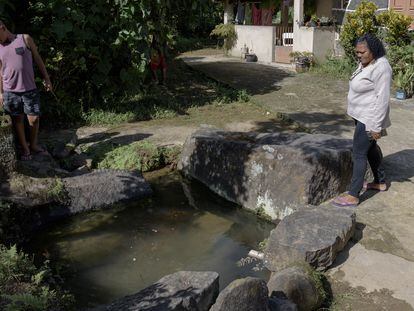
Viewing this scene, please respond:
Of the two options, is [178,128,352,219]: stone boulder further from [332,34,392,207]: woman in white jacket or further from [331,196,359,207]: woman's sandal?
[332,34,392,207]: woman in white jacket

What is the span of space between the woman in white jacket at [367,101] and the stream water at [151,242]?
3.94ft

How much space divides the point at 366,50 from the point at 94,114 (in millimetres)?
5697

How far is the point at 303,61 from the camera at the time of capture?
46.6 feet

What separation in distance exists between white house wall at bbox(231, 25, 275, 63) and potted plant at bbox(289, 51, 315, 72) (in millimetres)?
2315

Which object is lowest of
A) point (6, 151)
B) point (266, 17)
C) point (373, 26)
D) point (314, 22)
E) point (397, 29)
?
point (6, 151)

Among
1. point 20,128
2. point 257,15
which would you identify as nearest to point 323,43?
point 257,15

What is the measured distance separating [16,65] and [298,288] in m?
4.48

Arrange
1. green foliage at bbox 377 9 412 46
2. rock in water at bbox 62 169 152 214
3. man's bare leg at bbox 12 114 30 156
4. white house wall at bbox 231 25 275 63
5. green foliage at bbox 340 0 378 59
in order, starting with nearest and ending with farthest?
1. rock in water at bbox 62 169 152 214
2. man's bare leg at bbox 12 114 30 156
3. green foliage at bbox 377 9 412 46
4. green foliage at bbox 340 0 378 59
5. white house wall at bbox 231 25 275 63

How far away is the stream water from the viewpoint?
442cm

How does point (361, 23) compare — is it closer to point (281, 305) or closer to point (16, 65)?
point (16, 65)

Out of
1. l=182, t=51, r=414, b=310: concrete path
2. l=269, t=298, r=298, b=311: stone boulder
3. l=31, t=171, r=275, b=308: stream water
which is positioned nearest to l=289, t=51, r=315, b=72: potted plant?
l=182, t=51, r=414, b=310: concrete path

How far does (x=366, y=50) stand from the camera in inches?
181

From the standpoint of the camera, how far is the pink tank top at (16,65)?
5.91 meters

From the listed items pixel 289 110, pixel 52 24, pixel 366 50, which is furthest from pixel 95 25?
pixel 366 50
